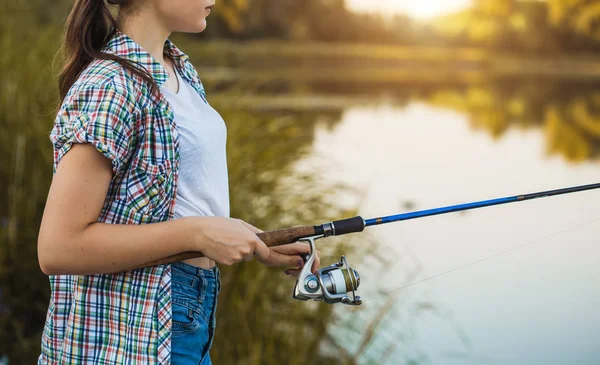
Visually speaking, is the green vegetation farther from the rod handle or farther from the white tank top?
the rod handle

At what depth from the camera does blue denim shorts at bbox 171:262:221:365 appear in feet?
3.96

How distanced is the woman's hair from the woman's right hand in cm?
34

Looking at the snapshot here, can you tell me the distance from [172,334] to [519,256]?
166 centimetres

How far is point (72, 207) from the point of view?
1039mm

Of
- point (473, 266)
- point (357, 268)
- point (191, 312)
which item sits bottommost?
point (191, 312)

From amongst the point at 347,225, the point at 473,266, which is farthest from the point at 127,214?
the point at 473,266

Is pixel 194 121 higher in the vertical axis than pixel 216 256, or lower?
higher

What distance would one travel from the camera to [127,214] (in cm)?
112

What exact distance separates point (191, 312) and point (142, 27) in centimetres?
49

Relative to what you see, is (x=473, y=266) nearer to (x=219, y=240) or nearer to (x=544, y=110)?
(x=219, y=240)

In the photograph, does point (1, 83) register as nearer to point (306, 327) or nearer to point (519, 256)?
point (306, 327)

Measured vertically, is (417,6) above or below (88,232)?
above

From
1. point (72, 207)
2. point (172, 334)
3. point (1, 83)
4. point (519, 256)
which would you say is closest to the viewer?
point (72, 207)

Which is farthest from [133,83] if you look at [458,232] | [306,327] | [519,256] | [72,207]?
[458,232]
